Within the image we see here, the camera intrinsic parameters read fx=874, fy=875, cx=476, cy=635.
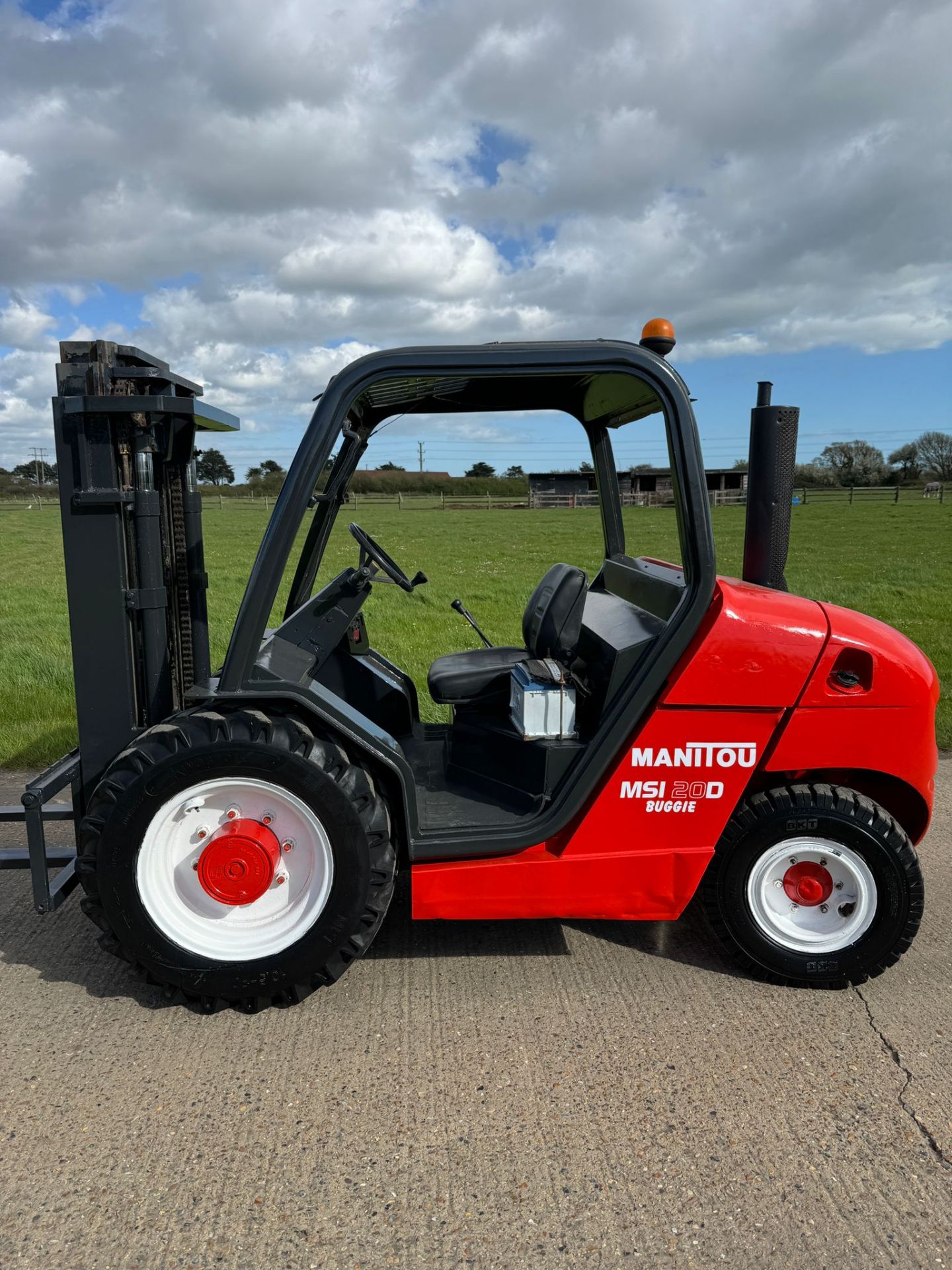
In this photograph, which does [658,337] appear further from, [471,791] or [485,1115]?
[485,1115]

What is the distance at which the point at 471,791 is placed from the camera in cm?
358

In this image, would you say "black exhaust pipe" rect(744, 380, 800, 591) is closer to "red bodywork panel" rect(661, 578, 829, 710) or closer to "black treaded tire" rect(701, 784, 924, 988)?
"red bodywork panel" rect(661, 578, 829, 710)

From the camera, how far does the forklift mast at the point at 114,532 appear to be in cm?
321

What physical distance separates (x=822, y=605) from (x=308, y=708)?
6.53 feet

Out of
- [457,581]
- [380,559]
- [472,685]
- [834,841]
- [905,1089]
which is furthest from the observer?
[457,581]

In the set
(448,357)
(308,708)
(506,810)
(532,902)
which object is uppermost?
(448,357)

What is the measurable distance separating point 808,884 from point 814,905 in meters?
0.09

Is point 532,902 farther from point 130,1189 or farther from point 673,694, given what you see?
point 130,1189

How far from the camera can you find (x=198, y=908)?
Result: 125 inches

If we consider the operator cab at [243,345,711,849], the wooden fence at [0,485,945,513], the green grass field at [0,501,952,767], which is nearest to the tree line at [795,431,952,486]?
the wooden fence at [0,485,945,513]

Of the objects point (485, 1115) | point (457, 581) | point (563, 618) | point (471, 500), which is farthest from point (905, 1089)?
point (471, 500)

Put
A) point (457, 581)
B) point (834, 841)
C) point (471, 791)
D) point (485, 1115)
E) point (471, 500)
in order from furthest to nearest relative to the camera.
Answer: point (471, 500) → point (457, 581) → point (471, 791) → point (834, 841) → point (485, 1115)

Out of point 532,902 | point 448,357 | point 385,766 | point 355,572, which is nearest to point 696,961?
point 532,902

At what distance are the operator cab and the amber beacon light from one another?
0.31 feet
